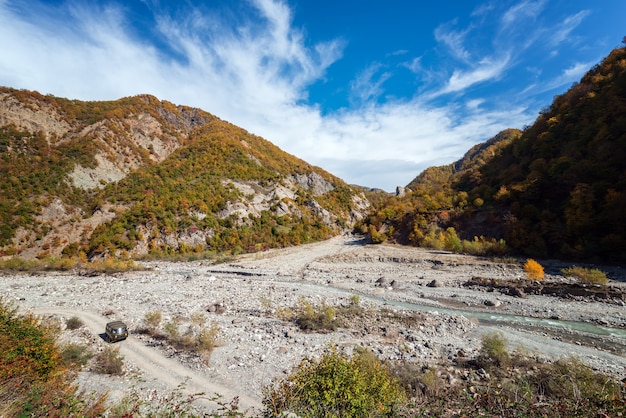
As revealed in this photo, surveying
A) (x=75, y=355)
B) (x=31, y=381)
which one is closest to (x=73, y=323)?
(x=75, y=355)

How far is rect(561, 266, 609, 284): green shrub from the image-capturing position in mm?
17922

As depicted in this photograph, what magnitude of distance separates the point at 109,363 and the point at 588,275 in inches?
1135

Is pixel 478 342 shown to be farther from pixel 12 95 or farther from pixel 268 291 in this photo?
pixel 12 95

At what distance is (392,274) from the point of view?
92.3ft

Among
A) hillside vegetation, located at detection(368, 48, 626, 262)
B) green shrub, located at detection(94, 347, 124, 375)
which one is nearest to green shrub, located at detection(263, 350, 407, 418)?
green shrub, located at detection(94, 347, 124, 375)

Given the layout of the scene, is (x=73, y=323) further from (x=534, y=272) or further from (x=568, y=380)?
(x=534, y=272)

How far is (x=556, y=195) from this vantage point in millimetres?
29453

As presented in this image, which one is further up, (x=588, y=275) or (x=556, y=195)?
(x=556, y=195)

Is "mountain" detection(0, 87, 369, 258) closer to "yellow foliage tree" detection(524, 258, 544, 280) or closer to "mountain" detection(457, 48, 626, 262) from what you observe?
"mountain" detection(457, 48, 626, 262)

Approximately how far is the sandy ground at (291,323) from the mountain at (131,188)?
1327 centimetres

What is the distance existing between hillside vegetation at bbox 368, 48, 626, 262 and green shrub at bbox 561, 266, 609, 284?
465cm

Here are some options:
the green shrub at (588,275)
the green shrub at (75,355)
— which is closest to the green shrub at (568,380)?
the green shrub at (588,275)

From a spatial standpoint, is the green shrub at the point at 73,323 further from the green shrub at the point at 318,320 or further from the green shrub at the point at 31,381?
the green shrub at the point at 318,320

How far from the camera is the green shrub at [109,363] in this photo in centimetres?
975
